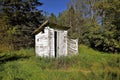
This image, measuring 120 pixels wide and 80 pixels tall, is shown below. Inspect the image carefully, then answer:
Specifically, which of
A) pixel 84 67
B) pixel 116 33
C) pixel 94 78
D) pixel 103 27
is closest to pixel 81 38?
pixel 103 27

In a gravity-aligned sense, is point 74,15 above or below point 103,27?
above

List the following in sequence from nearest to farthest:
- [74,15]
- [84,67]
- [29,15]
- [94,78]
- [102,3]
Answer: [94,78]
[84,67]
[102,3]
[29,15]
[74,15]

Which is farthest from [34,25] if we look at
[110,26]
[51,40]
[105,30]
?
[51,40]

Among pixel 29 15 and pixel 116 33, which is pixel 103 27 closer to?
pixel 116 33

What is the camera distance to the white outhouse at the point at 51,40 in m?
15.2

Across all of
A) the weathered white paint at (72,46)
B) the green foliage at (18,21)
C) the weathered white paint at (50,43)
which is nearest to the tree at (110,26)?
the weathered white paint at (72,46)

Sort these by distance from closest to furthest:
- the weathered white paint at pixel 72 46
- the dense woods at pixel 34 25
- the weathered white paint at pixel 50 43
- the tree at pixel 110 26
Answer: the weathered white paint at pixel 50 43, the weathered white paint at pixel 72 46, the tree at pixel 110 26, the dense woods at pixel 34 25

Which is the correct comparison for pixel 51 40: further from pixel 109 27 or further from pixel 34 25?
pixel 34 25

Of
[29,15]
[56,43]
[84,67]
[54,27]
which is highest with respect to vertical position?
[29,15]

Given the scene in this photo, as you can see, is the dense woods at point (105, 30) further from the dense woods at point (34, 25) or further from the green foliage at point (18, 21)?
the green foliage at point (18, 21)

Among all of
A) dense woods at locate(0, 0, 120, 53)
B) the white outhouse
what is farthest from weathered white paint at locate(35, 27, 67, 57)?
dense woods at locate(0, 0, 120, 53)

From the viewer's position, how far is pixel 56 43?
15.7 m

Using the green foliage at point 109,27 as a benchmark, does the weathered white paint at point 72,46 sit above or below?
below

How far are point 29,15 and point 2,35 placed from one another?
5232 millimetres
